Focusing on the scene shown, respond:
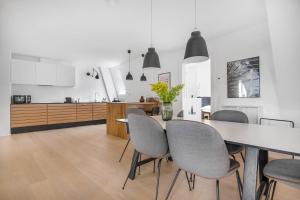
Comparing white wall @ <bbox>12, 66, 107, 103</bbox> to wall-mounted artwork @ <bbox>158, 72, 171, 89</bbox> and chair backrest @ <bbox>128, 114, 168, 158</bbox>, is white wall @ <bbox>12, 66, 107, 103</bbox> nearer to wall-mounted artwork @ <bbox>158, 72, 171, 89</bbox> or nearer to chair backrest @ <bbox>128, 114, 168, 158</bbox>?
wall-mounted artwork @ <bbox>158, 72, 171, 89</bbox>

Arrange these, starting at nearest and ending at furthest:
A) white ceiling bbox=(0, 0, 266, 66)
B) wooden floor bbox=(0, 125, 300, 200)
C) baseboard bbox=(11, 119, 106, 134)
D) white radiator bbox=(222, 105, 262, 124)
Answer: wooden floor bbox=(0, 125, 300, 200) → white ceiling bbox=(0, 0, 266, 66) → white radiator bbox=(222, 105, 262, 124) → baseboard bbox=(11, 119, 106, 134)

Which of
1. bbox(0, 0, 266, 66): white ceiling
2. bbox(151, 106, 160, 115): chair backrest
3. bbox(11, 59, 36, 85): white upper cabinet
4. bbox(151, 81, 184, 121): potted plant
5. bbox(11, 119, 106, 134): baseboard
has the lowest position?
bbox(11, 119, 106, 134): baseboard

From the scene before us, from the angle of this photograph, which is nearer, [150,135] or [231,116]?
[150,135]

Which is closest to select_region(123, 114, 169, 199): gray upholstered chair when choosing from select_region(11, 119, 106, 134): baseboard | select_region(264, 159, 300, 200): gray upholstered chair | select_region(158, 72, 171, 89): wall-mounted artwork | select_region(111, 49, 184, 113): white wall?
select_region(264, 159, 300, 200): gray upholstered chair

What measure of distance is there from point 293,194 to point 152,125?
5.62 feet

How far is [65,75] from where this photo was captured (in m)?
6.22

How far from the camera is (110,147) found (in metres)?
3.62

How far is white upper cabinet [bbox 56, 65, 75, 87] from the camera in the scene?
6066 mm

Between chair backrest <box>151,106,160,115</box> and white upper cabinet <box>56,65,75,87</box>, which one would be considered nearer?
chair backrest <box>151,106,160,115</box>

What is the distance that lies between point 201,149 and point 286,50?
2375mm

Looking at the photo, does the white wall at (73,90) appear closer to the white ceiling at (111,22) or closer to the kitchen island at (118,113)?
the white ceiling at (111,22)

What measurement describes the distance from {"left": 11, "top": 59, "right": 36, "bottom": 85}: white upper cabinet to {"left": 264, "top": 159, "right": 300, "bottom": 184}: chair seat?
6.33 metres

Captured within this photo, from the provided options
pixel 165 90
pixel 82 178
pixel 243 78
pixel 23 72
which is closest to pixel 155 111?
pixel 243 78

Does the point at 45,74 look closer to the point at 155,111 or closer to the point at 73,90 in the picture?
the point at 73,90
